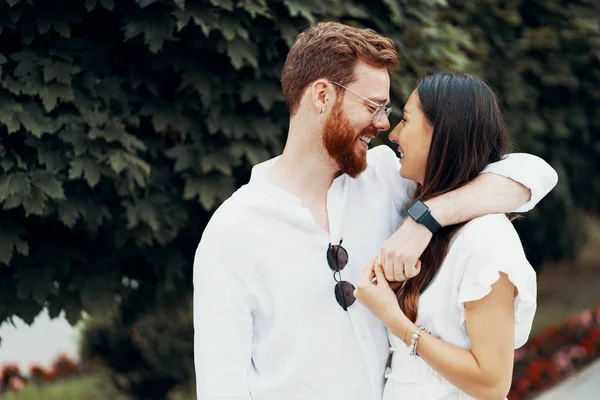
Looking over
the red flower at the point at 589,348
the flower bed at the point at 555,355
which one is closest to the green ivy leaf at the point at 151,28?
the flower bed at the point at 555,355

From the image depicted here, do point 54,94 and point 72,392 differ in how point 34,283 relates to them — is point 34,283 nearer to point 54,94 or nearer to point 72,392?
point 54,94

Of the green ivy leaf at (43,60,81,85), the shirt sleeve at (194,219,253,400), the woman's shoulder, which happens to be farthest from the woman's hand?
the green ivy leaf at (43,60,81,85)

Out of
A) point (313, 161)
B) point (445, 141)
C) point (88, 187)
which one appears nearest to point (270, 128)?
point (88, 187)

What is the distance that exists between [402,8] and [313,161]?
1.86 metres

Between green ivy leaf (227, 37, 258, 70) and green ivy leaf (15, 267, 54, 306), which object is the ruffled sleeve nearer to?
green ivy leaf (227, 37, 258, 70)

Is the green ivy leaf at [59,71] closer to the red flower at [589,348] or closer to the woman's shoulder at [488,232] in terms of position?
the woman's shoulder at [488,232]

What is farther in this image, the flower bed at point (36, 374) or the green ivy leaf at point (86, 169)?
the flower bed at point (36, 374)

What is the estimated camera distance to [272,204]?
8.65 feet

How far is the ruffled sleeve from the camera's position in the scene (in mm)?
2258

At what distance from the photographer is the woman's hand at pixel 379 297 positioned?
238 cm

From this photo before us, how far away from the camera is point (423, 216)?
7.98 ft

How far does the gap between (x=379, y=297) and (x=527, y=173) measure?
63cm

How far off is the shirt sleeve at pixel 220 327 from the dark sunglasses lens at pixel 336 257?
293 millimetres

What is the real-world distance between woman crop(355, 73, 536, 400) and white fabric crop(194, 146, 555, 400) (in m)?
0.11
